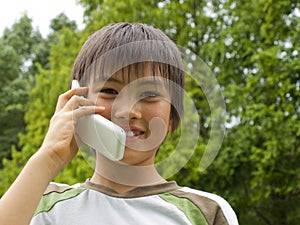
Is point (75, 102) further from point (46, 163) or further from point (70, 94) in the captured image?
point (46, 163)

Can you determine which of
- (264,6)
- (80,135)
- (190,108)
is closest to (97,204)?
(80,135)

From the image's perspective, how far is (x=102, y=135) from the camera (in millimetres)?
1278

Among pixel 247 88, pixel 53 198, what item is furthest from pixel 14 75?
pixel 53 198

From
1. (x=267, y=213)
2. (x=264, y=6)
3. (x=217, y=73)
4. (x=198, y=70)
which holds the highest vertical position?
(x=264, y=6)

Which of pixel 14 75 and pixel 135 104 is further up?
pixel 14 75

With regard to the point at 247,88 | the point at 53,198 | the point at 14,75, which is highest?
the point at 14,75

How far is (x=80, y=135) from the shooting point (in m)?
1.34

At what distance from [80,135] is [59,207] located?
0.19 metres

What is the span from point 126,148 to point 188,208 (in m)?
0.24

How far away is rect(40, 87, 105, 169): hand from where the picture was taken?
1.30 m

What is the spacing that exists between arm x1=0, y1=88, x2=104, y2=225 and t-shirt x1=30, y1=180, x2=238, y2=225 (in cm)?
13

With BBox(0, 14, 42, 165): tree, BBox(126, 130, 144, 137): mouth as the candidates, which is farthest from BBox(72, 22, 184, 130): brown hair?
BBox(0, 14, 42, 165): tree

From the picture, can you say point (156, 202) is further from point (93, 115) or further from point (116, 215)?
Result: point (93, 115)

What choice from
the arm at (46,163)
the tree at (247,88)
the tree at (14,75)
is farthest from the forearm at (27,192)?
the tree at (14,75)
